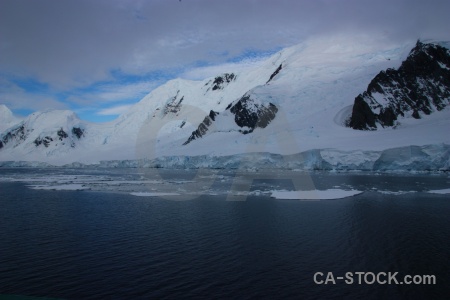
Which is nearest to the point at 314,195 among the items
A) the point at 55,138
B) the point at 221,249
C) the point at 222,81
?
the point at 221,249

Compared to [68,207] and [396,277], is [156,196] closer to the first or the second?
[68,207]

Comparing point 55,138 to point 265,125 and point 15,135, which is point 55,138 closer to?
point 15,135

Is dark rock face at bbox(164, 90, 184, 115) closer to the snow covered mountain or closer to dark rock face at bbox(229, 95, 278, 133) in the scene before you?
the snow covered mountain

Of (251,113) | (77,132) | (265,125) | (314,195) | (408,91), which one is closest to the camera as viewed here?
(314,195)

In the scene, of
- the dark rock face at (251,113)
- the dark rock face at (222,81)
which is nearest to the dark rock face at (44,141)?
the dark rock face at (222,81)

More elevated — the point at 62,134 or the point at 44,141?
the point at 62,134

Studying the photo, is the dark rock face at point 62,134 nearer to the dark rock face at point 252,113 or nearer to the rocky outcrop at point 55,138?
the rocky outcrop at point 55,138

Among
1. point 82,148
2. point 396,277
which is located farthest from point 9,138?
point 396,277
